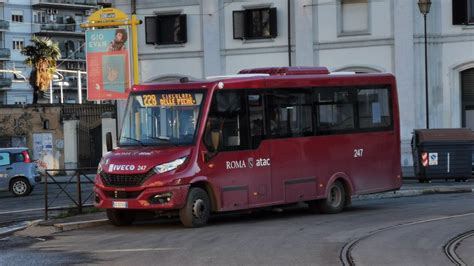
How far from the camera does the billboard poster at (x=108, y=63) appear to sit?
19.7 meters

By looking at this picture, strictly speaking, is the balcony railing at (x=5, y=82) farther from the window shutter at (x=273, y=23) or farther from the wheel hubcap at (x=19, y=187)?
the wheel hubcap at (x=19, y=187)

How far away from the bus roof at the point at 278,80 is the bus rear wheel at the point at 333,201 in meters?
2.38

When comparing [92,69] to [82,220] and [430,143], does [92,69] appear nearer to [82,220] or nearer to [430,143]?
[82,220]

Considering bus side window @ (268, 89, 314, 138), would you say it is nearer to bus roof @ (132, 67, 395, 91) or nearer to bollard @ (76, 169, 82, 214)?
bus roof @ (132, 67, 395, 91)

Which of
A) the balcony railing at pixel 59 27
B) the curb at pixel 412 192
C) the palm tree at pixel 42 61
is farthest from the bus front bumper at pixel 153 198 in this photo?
the balcony railing at pixel 59 27

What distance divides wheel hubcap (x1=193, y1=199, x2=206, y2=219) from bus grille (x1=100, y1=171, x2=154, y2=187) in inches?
43.3

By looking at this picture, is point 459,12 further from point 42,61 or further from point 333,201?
point 42,61

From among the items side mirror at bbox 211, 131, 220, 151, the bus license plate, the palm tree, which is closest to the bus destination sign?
side mirror at bbox 211, 131, 220, 151

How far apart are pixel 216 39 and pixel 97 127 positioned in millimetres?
9957

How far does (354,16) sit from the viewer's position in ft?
119

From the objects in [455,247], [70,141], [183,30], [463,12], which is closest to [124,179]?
[455,247]

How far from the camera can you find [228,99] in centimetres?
1492

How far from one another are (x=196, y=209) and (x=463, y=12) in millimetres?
24157

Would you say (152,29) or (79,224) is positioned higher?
(152,29)
